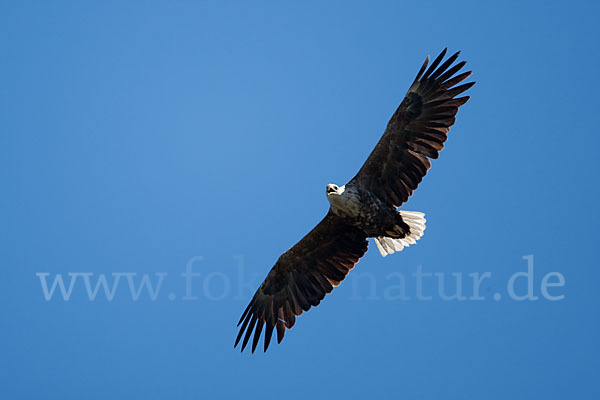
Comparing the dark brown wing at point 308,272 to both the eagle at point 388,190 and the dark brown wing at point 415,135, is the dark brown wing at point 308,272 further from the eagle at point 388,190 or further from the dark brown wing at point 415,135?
the dark brown wing at point 415,135

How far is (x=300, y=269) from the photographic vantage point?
1042 centimetres

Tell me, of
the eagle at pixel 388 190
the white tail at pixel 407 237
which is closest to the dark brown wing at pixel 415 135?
the eagle at pixel 388 190

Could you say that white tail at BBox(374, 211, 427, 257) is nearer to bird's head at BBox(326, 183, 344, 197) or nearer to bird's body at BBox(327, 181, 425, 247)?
bird's body at BBox(327, 181, 425, 247)

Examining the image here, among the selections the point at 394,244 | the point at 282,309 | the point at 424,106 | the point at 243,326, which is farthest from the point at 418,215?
the point at 243,326

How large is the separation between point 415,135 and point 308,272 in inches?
96.8

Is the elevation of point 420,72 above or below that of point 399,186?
above

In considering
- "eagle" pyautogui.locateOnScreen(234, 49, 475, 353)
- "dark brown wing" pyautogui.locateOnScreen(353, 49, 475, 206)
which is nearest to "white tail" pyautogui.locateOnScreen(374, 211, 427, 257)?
"eagle" pyautogui.locateOnScreen(234, 49, 475, 353)

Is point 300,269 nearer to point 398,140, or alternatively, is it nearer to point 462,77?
point 398,140

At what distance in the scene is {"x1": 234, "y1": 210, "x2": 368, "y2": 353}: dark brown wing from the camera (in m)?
10.2

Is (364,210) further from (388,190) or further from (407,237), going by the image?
(407,237)

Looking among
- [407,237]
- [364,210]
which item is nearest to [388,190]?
[364,210]

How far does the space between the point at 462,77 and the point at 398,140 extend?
116 centimetres

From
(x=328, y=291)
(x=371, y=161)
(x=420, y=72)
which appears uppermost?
(x=420, y=72)

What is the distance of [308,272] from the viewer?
10.4 metres
